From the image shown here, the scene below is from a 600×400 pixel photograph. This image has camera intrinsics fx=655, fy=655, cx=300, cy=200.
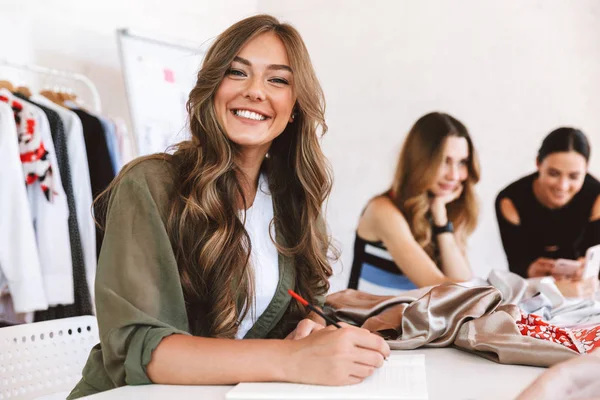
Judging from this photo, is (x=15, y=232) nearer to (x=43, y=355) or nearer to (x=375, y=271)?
(x=43, y=355)

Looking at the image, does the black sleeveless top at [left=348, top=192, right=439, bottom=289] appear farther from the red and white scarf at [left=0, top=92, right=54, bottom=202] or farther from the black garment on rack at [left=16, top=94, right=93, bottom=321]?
the red and white scarf at [left=0, top=92, right=54, bottom=202]

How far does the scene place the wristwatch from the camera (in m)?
3.15

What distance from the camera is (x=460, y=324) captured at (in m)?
1.20

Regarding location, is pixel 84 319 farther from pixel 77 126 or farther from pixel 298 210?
pixel 77 126

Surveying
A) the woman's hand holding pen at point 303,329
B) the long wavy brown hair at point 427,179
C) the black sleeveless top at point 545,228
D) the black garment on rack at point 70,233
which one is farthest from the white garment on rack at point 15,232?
the black sleeveless top at point 545,228

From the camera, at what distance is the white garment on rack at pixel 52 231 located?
7.35 ft

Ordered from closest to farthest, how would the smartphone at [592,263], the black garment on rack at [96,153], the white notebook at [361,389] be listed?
the white notebook at [361,389] < the black garment on rack at [96,153] < the smartphone at [592,263]

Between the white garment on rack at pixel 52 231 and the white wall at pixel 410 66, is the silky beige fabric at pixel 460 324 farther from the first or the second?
the white wall at pixel 410 66

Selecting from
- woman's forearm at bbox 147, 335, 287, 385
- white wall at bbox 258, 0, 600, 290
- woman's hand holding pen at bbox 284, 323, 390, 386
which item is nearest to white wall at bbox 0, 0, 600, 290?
white wall at bbox 258, 0, 600, 290

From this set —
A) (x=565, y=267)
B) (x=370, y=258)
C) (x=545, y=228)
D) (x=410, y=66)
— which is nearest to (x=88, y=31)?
(x=410, y=66)

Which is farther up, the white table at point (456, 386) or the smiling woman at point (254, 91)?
the smiling woman at point (254, 91)

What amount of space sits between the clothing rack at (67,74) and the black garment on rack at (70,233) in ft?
0.57

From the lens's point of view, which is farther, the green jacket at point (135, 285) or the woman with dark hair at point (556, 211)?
the woman with dark hair at point (556, 211)

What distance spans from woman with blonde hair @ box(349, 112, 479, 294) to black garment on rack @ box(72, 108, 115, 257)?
138 cm
